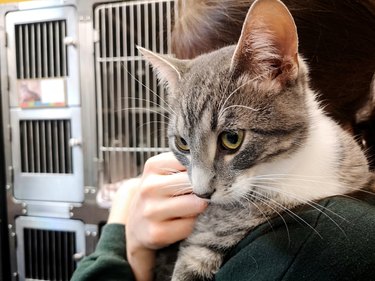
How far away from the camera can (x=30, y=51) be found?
5.12ft

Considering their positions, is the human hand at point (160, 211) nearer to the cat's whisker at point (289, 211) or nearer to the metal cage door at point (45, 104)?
the cat's whisker at point (289, 211)

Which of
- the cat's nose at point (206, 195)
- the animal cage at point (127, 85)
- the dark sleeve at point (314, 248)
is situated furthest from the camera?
the animal cage at point (127, 85)

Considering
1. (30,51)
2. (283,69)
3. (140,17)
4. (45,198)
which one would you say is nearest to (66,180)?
(45,198)

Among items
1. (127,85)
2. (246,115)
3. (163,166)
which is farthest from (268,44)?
(127,85)

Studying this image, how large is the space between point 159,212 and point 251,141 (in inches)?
9.1

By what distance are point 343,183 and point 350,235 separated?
187mm

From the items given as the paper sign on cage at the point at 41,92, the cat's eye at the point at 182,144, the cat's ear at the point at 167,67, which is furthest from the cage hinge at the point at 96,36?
the cat's eye at the point at 182,144

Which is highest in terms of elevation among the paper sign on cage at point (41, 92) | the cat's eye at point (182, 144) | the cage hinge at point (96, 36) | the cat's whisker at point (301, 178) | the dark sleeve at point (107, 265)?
the cage hinge at point (96, 36)

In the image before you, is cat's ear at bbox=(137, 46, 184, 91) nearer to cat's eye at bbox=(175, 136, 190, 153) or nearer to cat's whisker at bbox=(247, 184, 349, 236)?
cat's eye at bbox=(175, 136, 190, 153)

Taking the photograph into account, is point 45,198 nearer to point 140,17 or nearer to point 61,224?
point 61,224

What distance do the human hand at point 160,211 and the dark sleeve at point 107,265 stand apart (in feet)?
0.08

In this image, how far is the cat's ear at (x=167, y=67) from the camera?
2.44 feet

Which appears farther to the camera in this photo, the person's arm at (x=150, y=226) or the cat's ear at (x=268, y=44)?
the person's arm at (x=150, y=226)

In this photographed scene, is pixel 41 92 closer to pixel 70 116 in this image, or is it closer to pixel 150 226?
pixel 70 116
